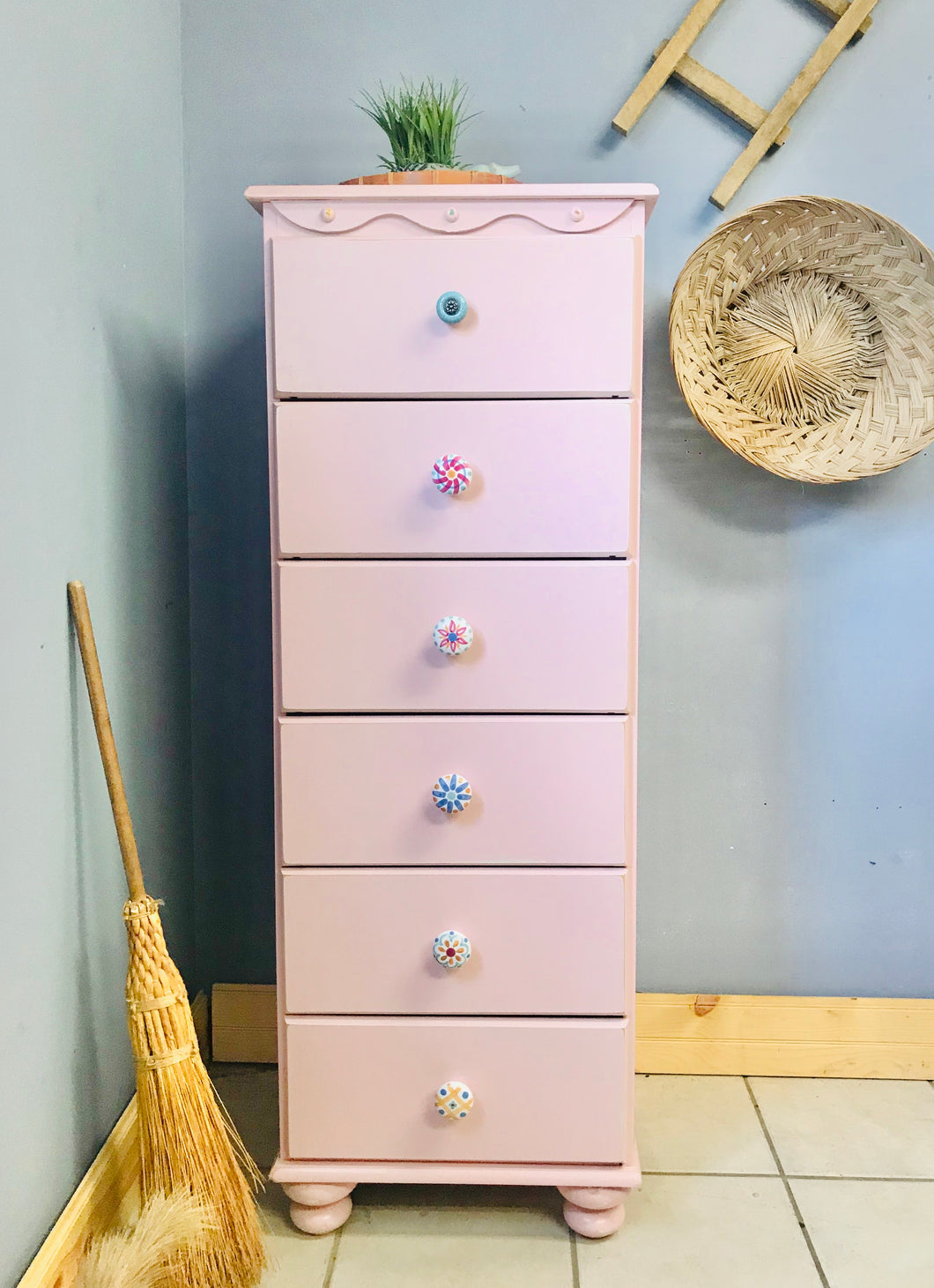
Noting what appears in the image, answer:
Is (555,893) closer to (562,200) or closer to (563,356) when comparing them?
(563,356)

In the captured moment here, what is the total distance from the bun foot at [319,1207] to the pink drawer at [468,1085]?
0.25 ft

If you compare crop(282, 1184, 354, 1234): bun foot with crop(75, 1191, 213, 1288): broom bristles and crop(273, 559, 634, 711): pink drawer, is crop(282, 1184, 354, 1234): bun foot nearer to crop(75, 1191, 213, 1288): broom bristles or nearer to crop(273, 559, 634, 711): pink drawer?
crop(75, 1191, 213, 1288): broom bristles

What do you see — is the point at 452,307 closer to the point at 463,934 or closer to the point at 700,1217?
the point at 463,934

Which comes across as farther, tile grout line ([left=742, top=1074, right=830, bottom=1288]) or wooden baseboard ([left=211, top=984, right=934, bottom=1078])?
wooden baseboard ([left=211, top=984, right=934, bottom=1078])

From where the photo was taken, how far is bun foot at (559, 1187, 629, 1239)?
1.39 metres

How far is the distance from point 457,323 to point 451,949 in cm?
81

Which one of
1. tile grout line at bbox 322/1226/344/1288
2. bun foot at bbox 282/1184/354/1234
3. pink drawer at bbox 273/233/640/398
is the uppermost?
pink drawer at bbox 273/233/640/398

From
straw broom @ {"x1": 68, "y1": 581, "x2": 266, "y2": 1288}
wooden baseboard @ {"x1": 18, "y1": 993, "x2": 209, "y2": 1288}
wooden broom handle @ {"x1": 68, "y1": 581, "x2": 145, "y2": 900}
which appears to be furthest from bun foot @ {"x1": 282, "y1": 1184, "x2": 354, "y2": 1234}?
wooden broom handle @ {"x1": 68, "y1": 581, "x2": 145, "y2": 900}

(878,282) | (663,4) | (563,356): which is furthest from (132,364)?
(878,282)

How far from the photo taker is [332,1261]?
136 centimetres

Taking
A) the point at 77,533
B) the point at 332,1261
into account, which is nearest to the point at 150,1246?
the point at 332,1261

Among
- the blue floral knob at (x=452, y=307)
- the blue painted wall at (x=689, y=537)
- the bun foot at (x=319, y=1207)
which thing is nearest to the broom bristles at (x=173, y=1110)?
the bun foot at (x=319, y=1207)

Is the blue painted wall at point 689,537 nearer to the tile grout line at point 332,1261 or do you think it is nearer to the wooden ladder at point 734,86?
the wooden ladder at point 734,86

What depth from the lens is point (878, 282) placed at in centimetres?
165
